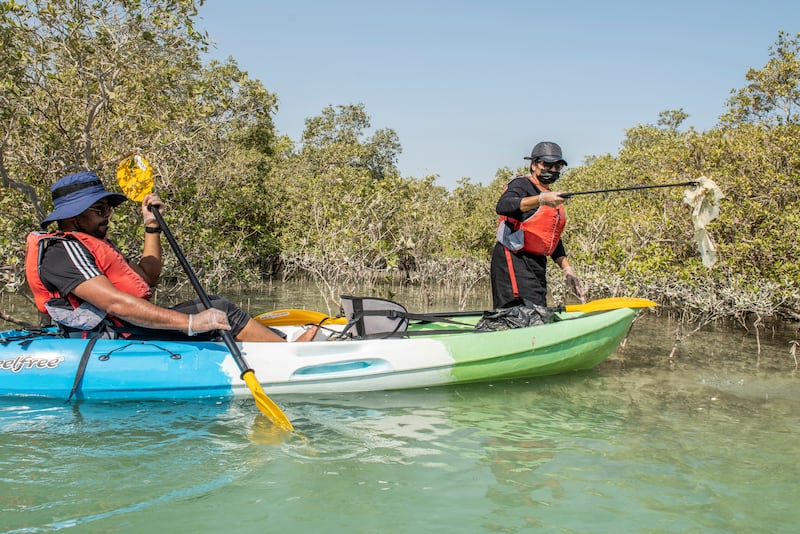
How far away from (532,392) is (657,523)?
223 cm

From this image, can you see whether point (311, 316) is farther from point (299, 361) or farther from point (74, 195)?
point (74, 195)

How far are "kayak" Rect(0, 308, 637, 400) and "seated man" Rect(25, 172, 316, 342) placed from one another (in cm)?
20

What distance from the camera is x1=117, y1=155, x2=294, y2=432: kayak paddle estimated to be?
4.05 m

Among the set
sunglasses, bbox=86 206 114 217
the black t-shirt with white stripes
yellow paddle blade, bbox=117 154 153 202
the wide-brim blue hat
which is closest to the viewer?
the black t-shirt with white stripes

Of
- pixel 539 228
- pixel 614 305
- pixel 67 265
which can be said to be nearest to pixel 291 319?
pixel 67 265

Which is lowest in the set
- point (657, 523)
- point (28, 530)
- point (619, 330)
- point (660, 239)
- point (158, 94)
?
point (657, 523)

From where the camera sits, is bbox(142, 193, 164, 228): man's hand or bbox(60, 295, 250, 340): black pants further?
bbox(142, 193, 164, 228): man's hand

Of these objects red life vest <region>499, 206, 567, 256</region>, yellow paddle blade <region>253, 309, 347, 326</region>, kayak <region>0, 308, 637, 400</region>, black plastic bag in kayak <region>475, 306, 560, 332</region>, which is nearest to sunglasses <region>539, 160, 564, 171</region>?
Result: red life vest <region>499, 206, 567, 256</region>

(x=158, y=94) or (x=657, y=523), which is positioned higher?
(x=158, y=94)

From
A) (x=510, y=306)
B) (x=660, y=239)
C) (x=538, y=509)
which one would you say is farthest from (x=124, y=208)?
(x=660, y=239)

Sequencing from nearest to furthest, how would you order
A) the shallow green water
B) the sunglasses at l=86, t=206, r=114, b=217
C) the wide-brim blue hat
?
the shallow green water, the wide-brim blue hat, the sunglasses at l=86, t=206, r=114, b=217

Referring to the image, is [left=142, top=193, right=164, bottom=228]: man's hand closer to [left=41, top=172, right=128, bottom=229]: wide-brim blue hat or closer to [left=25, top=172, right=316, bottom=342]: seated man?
[left=25, top=172, right=316, bottom=342]: seated man

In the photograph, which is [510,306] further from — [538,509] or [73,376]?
[73,376]

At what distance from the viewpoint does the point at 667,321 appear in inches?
392
